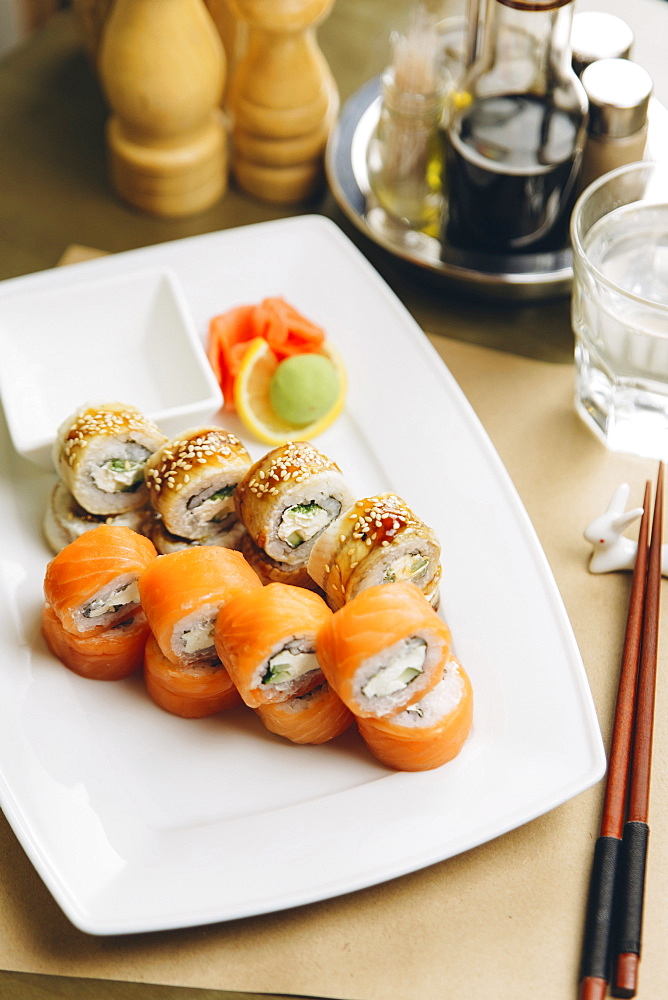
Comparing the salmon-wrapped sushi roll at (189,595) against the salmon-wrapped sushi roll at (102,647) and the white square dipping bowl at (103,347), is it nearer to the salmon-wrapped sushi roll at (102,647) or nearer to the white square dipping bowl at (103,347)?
the salmon-wrapped sushi roll at (102,647)

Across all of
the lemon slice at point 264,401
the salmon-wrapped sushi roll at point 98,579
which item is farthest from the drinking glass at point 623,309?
the salmon-wrapped sushi roll at point 98,579

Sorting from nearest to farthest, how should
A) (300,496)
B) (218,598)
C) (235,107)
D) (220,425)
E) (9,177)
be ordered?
(218,598), (300,496), (220,425), (235,107), (9,177)

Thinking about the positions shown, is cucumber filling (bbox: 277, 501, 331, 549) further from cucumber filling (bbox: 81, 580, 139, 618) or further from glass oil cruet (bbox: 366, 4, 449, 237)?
glass oil cruet (bbox: 366, 4, 449, 237)

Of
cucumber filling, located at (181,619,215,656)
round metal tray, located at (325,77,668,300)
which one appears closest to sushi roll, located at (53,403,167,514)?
cucumber filling, located at (181,619,215,656)

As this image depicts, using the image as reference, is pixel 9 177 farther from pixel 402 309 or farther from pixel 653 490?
pixel 653 490

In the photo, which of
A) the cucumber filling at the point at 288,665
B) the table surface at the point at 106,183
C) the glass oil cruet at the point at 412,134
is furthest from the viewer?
the table surface at the point at 106,183

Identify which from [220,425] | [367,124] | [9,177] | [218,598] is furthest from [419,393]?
[9,177]
